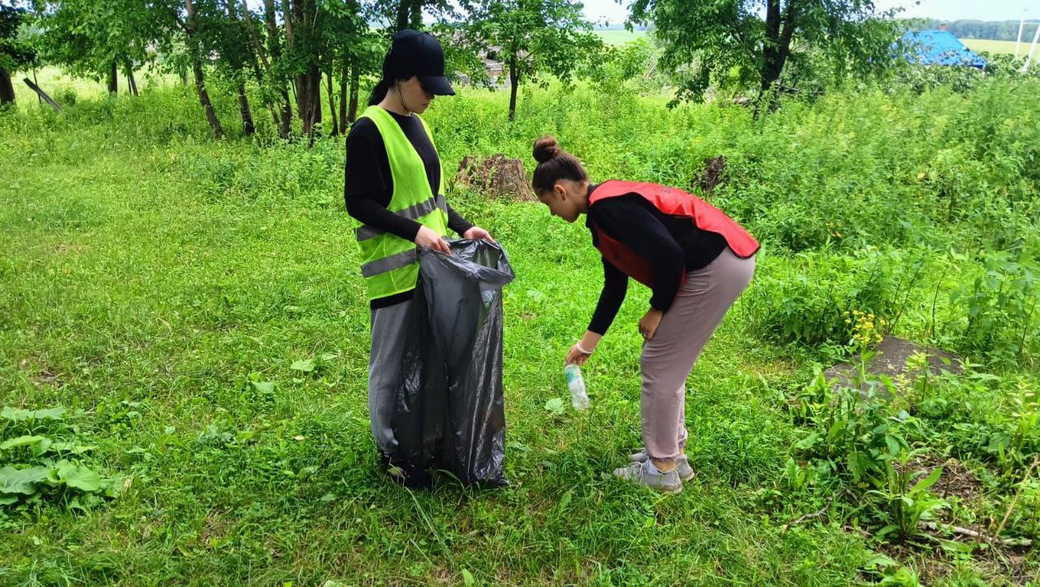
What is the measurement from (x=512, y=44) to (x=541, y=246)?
661 centimetres

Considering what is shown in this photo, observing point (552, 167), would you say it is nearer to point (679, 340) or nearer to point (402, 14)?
point (679, 340)

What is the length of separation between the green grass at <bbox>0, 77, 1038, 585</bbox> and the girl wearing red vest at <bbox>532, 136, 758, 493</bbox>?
627 mm

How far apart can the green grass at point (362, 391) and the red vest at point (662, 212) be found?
99 cm

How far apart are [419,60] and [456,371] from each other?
1098 mm

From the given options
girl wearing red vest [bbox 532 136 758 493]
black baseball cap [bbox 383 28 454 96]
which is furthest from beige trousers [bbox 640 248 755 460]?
black baseball cap [bbox 383 28 454 96]

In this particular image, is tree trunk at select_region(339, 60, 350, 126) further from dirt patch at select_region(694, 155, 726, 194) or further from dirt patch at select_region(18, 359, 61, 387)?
dirt patch at select_region(18, 359, 61, 387)

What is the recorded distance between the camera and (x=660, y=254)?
2432mm

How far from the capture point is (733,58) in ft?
40.8

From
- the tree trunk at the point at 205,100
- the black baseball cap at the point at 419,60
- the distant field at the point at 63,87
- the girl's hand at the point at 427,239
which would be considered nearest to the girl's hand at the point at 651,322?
the girl's hand at the point at 427,239

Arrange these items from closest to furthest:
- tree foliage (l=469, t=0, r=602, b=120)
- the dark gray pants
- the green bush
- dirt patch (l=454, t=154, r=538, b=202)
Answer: the dark gray pants < the green bush < dirt patch (l=454, t=154, r=538, b=202) < tree foliage (l=469, t=0, r=602, b=120)

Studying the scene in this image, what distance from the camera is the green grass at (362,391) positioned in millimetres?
2643

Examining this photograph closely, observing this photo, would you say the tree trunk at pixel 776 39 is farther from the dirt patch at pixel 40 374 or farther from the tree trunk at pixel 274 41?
the dirt patch at pixel 40 374

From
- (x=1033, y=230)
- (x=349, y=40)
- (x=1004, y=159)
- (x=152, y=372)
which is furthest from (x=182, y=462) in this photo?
(x=349, y=40)

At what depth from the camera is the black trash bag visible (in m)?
2.62
